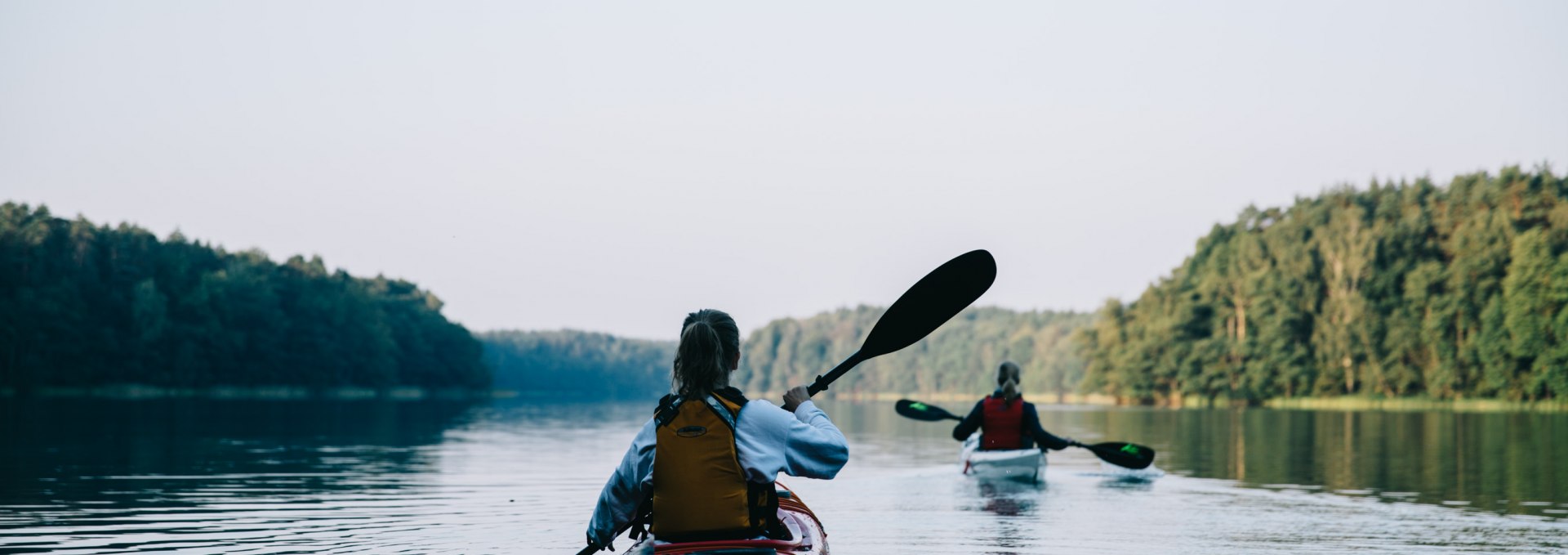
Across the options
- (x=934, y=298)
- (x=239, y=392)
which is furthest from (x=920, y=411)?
(x=239, y=392)

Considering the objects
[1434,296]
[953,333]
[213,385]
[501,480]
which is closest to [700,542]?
[501,480]

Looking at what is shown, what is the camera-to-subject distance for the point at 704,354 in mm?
5723

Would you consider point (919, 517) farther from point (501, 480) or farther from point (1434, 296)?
point (1434, 296)

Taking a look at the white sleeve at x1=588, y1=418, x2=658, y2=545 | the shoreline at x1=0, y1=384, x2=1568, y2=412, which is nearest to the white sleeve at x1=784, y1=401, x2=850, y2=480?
the white sleeve at x1=588, y1=418, x2=658, y2=545

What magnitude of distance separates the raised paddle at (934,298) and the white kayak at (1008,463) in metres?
9.98

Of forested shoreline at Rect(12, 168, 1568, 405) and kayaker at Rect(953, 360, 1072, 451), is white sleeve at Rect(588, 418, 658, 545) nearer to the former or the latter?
kayaker at Rect(953, 360, 1072, 451)

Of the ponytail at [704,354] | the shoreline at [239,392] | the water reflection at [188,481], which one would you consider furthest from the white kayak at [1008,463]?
the shoreline at [239,392]

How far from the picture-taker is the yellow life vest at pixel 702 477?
573 centimetres

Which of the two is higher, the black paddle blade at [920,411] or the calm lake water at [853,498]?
the black paddle blade at [920,411]

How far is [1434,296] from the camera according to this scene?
74562 millimetres

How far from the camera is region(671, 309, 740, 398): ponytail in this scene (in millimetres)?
5707

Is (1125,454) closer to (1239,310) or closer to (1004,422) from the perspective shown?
(1004,422)

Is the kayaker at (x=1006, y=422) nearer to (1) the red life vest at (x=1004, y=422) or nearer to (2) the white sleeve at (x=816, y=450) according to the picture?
(1) the red life vest at (x=1004, y=422)

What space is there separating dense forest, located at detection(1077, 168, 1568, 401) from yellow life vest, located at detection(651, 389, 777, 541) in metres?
70.1
